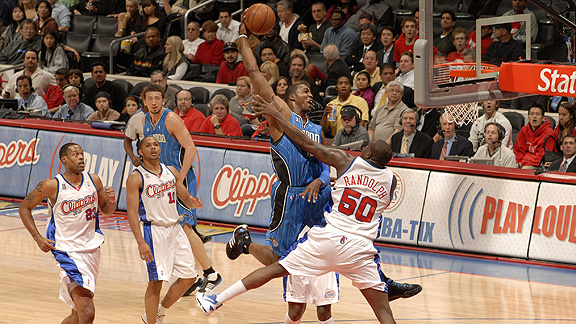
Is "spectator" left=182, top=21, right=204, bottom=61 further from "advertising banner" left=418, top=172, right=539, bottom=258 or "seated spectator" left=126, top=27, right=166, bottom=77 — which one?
"advertising banner" left=418, top=172, right=539, bottom=258

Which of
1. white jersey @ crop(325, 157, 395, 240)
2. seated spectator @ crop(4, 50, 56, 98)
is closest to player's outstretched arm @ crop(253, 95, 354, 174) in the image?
white jersey @ crop(325, 157, 395, 240)

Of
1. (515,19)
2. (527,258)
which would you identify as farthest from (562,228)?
(515,19)

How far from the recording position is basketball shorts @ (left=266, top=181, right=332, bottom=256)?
7582 mm

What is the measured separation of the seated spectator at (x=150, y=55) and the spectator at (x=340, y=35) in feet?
11.1

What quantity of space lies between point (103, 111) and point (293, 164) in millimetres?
8383

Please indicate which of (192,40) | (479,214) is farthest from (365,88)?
(192,40)

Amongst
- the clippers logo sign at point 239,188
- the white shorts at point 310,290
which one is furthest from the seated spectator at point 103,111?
the white shorts at point 310,290

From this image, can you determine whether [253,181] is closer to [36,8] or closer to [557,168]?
[557,168]

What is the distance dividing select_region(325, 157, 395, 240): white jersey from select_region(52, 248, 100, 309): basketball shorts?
2.02m

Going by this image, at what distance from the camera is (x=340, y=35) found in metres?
16.5

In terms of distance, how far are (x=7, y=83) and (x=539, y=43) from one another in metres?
11.1

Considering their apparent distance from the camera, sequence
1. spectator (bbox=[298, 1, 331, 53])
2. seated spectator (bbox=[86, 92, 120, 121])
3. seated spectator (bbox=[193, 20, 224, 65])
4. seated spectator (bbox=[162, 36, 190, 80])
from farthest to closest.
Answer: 1. seated spectator (bbox=[193, 20, 224, 65])
2. seated spectator (bbox=[162, 36, 190, 80])
3. spectator (bbox=[298, 1, 331, 53])
4. seated spectator (bbox=[86, 92, 120, 121])

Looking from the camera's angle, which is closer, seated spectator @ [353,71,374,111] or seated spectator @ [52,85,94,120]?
seated spectator @ [353,71,374,111]

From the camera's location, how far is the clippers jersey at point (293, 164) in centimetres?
759
